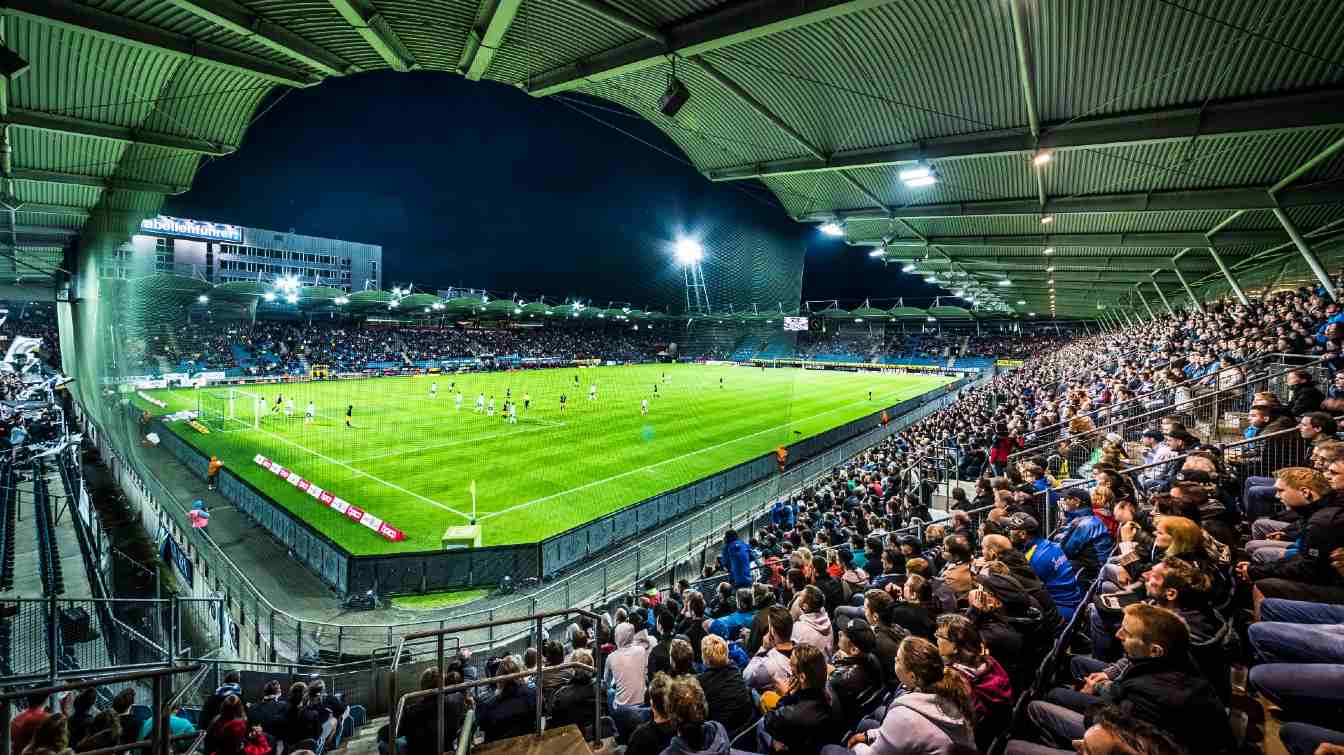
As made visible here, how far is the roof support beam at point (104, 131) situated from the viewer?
10273 millimetres

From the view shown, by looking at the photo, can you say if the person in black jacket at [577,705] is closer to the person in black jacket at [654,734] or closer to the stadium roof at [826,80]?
the person in black jacket at [654,734]

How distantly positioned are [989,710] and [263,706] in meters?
6.76

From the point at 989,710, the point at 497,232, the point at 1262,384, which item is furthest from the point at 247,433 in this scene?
the point at 497,232

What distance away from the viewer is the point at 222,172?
52.2 metres

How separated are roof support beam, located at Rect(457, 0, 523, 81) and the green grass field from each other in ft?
34.2

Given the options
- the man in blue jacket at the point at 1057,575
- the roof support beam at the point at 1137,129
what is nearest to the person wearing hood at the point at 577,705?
the man in blue jacket at the point at 1057,575

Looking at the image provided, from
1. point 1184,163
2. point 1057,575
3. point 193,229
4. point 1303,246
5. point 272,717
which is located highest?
point 193,229

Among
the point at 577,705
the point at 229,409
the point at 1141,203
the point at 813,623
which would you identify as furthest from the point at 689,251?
the point at 229,409

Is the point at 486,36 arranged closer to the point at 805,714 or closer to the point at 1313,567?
the point at 805,714

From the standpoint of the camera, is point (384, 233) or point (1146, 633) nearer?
point (1146, 633)

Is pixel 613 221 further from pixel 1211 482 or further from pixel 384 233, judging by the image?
pixel 1211 482

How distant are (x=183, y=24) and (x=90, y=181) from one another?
1097cm

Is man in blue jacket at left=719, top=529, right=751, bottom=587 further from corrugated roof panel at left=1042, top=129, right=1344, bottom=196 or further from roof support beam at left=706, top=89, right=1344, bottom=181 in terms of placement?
corrugated roof panel at left=1042, top=129, right=1344, bottom=196

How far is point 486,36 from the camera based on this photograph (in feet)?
24.7
